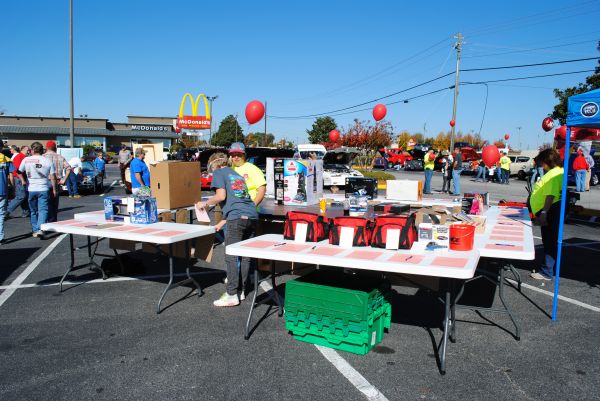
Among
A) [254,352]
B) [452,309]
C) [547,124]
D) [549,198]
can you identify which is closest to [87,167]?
[254,352]

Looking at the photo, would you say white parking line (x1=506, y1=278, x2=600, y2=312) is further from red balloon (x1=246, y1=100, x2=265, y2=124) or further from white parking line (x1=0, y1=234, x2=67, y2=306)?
red balloon (x1=246, y1=100, x2=265, y2=124)

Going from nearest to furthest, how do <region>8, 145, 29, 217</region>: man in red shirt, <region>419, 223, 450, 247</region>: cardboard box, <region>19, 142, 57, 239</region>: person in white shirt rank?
<region>419, 223, 450, 247</region>: cardboard box
<region>19, 142, 57, 239</region>: person in white shirt
<region>8, 145, 29, 217</region>: man in red shirt

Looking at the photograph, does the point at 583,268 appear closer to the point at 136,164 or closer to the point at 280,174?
the point at 280,174

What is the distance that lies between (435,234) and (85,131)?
68270 mm

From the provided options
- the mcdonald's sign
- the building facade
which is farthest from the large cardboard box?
the building facade

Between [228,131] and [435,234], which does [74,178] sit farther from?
[228,131]

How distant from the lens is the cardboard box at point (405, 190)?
6840 millimetres

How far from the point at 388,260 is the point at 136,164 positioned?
18.8 ft

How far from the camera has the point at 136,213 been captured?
5.48 metres

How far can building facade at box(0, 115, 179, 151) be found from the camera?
198 ft

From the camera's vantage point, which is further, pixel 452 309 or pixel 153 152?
pixel 153 152

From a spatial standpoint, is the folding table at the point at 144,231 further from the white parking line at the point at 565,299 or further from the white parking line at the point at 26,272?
the white parking line at the point at 565,299

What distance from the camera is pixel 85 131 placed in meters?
64.3

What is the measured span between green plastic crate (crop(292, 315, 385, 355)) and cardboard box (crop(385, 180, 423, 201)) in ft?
9.44
